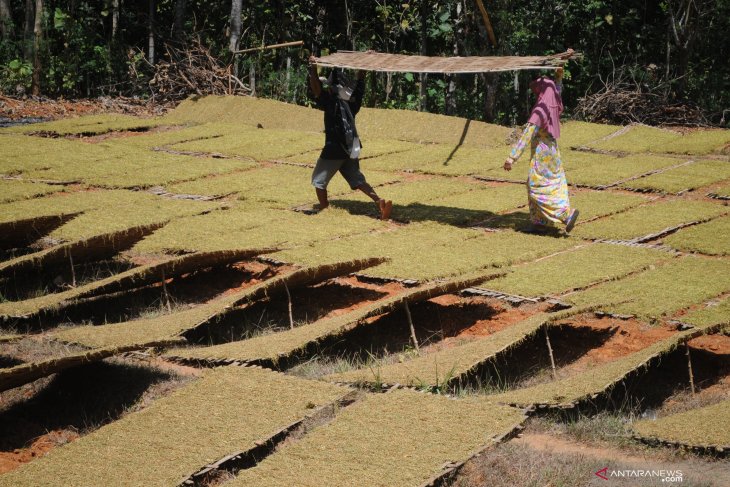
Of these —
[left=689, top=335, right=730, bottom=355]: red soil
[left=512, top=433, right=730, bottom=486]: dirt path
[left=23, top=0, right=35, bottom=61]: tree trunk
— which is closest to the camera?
[left=512, top=433, right=730, bottom=486]: dirt path

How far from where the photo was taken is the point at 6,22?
2364 centimetres

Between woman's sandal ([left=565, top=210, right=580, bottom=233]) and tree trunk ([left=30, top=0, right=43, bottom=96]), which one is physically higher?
tree trunk ([left=30, top=0, right=43, bottom=96])

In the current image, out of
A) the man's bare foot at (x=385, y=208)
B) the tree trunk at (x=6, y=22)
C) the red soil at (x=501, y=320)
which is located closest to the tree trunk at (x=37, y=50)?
the tree trunk at (x=6, y=22)

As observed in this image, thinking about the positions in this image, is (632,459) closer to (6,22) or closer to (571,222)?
(571,222)

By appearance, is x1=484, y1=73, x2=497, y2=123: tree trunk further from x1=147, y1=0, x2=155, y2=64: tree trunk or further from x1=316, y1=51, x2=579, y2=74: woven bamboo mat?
x1=147, y1=0, x2=155, y2=64: tree trunk

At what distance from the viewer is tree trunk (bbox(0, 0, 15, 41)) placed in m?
23.6

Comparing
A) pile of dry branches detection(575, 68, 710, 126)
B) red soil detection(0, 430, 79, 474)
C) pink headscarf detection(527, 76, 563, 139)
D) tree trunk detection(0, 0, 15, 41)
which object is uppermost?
tree trunk detection(0, 0, 15, 41)

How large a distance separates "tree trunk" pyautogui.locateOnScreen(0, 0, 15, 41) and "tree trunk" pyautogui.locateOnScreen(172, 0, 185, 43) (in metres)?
4.36

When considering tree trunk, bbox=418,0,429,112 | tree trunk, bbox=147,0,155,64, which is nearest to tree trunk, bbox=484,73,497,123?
tree trunk, bbox=418,0,429,112

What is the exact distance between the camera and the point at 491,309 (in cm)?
882

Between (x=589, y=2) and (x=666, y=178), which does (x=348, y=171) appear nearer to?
(x=666, y=178)

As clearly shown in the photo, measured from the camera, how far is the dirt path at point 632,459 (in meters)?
5.45

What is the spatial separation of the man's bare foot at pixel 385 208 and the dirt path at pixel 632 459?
5819 millimetres

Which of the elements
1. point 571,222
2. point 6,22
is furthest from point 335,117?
point 6,22
